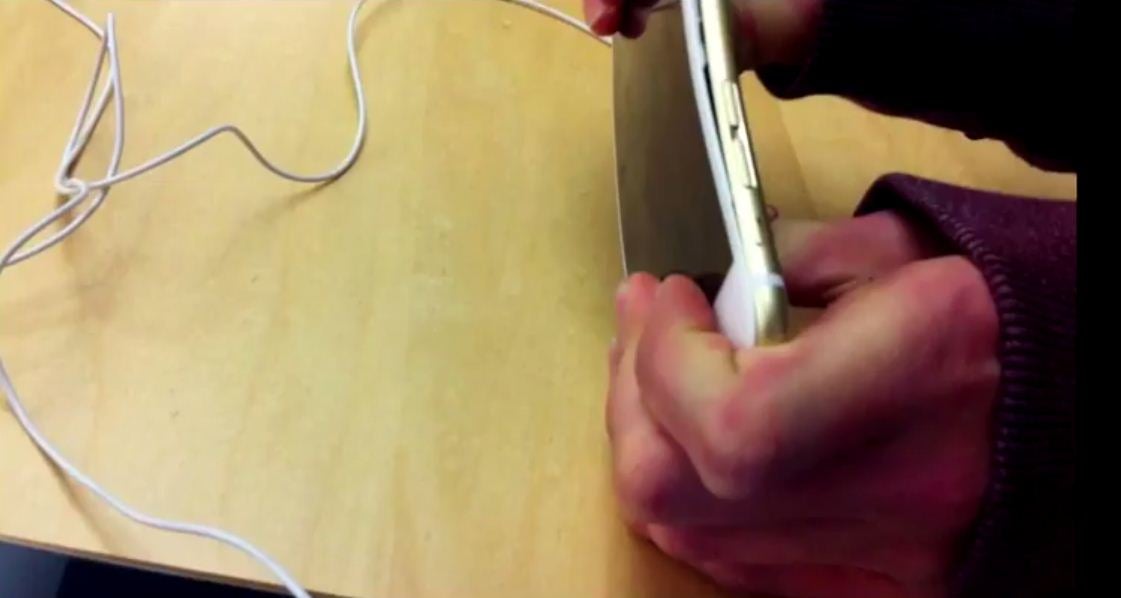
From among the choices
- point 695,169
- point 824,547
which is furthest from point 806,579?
point 695,169

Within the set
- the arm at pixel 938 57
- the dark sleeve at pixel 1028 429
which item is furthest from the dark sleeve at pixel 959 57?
the dark sleeve at pixel 1028 429

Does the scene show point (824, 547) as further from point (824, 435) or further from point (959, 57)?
point (959, 57)

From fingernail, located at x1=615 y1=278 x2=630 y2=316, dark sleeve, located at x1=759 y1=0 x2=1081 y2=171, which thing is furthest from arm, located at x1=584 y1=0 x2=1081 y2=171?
fingernail, located at x1=615 y1=278 x2=630 y2=316

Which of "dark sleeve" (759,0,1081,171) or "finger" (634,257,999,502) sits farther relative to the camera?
"dark sleeve" (759,0,1081,171)

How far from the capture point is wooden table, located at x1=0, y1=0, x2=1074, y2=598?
16.8 inches

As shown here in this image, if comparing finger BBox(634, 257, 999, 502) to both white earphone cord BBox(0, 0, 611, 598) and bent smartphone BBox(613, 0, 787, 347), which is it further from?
white earphone cord BBox(0, 0, 611, 598)

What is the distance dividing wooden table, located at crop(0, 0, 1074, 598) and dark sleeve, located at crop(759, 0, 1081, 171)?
0.27 ft

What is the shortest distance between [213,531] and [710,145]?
22cm

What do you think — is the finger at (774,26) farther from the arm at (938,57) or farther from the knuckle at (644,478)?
the knuckle at (644,478)

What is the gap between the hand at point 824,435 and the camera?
0.34 meters

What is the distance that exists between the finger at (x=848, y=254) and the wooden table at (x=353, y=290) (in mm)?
89

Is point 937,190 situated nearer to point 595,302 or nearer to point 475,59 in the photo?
point 595,302

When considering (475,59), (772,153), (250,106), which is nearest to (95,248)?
(250,106)

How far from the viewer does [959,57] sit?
47 centimetres
